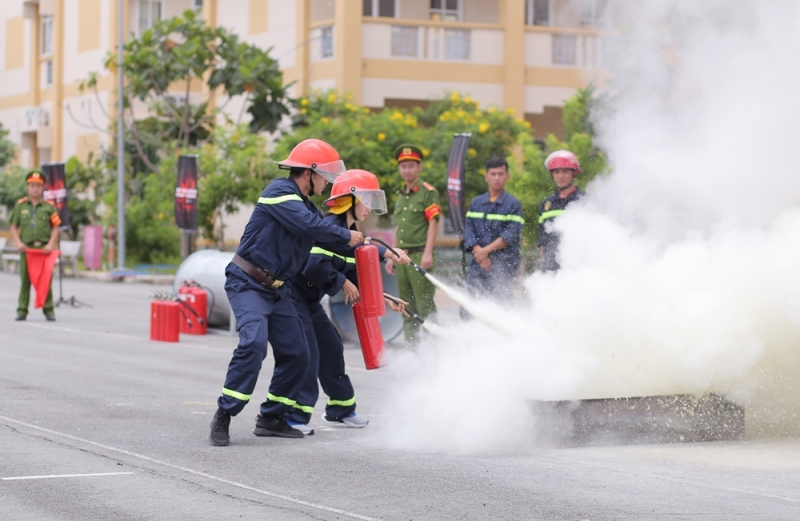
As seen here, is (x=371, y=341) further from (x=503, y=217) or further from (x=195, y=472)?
(x=503, y=217)

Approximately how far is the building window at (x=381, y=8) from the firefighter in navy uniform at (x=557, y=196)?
70.3ft

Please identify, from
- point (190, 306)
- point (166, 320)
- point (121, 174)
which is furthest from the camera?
point (121, 174)

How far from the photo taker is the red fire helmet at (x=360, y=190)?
7773mm

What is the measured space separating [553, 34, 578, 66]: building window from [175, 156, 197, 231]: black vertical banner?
11.2 metres

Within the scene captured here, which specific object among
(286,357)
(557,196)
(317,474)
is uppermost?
(557,196)

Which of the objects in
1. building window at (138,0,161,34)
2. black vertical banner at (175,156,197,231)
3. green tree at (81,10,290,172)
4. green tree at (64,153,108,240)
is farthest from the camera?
building window at (138,0,161,34)

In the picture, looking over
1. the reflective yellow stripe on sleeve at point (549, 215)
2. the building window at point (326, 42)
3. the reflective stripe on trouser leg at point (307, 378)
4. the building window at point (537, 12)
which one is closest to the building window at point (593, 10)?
the reflective yellow stripe on sleeve at point (549, 215)

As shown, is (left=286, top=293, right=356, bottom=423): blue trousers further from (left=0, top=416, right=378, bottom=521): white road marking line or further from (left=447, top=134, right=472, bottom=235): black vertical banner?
(left=447, top=134, right=472, bottom=235): black vertical banner

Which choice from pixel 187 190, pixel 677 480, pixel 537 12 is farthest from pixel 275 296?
pixel 537 12

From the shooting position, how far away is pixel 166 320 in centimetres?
1373

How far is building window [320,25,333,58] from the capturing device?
30109mm

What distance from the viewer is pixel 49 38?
1718 inches

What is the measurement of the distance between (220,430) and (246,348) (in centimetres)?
53

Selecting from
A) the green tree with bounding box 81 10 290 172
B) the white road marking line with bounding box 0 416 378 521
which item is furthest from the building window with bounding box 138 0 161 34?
the white road marking line with bounding box 0 416 378 521
